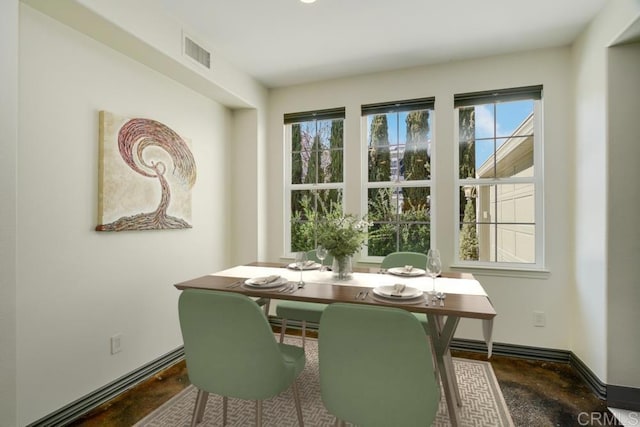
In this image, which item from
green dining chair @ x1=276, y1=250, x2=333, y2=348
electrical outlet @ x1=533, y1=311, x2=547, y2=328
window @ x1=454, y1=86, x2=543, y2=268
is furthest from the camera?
window @ x1=454, y1=86, x2=543, y2=268

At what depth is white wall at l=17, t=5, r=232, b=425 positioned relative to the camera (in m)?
1.73

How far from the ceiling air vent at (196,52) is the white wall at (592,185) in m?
2.82

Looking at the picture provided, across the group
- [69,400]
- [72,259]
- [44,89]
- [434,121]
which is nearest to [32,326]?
[72,259]

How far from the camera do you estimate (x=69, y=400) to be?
1.92 metres

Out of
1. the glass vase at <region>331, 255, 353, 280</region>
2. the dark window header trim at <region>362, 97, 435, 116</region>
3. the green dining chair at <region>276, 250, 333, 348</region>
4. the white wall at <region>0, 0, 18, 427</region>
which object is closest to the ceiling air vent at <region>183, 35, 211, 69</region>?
the white wall at <region>0, 0, 18, 427</region>

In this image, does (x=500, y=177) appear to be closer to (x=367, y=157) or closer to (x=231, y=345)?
(x=367, y=157)

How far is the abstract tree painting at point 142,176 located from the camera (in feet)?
6.92

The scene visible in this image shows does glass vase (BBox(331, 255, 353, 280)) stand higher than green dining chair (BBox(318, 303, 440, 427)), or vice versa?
glass vase (BBox(331, 255, 353, 280))

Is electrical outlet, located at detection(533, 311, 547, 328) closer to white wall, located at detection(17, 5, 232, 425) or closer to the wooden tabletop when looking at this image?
the wooden tabletop

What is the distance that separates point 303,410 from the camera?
202 centimetres

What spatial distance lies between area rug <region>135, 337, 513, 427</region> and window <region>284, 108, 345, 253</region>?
62.6 inches

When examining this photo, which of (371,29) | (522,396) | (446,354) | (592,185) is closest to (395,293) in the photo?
(446,354)

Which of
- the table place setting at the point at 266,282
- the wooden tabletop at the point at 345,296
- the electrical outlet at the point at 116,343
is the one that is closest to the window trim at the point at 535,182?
the wooden tabletop at the point at 345,296

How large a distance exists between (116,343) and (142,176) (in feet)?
3.81
